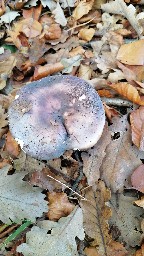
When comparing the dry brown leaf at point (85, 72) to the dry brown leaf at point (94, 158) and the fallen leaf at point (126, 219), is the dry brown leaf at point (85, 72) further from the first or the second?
the fallen leaf at point (126, 219)

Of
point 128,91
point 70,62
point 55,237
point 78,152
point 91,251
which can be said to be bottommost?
point 91,251

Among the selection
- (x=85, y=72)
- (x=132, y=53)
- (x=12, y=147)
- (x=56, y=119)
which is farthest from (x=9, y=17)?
(x=56, y=119)

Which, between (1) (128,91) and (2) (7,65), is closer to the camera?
(1) (128,91)

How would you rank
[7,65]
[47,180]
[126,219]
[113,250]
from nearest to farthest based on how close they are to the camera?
[113,250] → [126,219] → [47,180] → [7,65]

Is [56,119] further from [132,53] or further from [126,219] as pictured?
[132,53]

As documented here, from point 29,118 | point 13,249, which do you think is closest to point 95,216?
point 13,249

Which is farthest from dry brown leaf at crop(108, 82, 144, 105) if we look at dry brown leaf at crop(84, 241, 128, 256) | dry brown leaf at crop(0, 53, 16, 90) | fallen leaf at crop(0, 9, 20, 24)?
fallen leaf at crop(0, 9, 20, 24)

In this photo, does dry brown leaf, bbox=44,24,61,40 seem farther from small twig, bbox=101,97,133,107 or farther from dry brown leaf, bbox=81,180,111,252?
dry brown leaf, bbox=81,180,111,252
